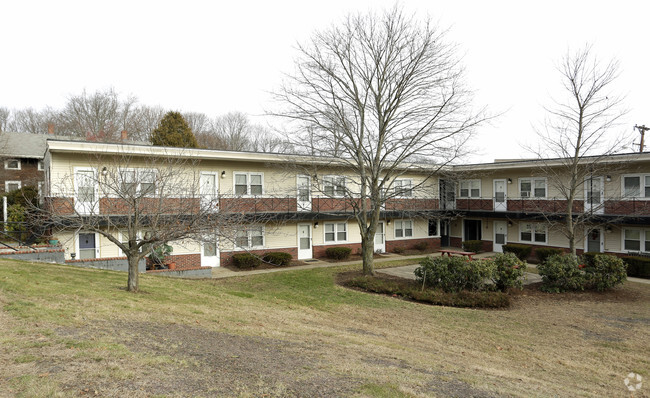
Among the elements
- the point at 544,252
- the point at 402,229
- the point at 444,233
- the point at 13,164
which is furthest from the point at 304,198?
the point at 13,164

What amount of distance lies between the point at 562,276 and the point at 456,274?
14.1ft

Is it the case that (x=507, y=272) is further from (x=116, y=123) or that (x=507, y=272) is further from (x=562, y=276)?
(x=116, y=123)

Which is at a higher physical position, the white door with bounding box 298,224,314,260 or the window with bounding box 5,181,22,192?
the window with bounding box 5,181,22,192

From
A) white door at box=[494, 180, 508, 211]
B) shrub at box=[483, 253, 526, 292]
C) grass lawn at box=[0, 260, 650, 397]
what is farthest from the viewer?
white door at box=[494, 180, 508, 211]

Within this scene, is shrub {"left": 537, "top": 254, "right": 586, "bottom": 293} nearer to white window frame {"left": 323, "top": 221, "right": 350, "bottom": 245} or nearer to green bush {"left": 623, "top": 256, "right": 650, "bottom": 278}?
green bush {"left": 623, "top": 256, "right": 650, "bottom": 278}

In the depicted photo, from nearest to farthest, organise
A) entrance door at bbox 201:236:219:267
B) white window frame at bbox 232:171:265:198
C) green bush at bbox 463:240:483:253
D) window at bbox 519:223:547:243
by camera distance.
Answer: entrance door at bbox 201:236:219:267 < white window frame at bbox 232:171:265:198 < window at bbox 519:223:547:243 < green bush at bbox 463:240:483:253

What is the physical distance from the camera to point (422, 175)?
28078 mm

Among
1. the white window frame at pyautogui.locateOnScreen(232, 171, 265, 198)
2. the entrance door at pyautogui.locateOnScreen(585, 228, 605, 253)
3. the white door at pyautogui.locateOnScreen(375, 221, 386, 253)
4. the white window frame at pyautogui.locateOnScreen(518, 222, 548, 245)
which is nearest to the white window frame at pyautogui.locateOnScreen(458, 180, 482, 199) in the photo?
the white window frame at pyautogui.locateOnScreen(518, 222, 548, 245)

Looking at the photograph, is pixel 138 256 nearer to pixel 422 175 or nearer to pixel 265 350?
pixel 265 350

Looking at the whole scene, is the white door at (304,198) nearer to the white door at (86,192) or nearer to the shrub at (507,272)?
the white door at (86,192)

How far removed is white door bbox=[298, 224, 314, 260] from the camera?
24.0 metres

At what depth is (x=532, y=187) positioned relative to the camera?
85.8 feet

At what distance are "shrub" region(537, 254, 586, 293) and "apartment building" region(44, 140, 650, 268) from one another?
13.9ft

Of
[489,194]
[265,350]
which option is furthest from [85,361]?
[489,194]
